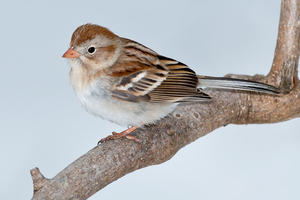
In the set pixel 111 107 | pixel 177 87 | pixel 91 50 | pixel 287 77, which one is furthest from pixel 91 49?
pixel 287 77

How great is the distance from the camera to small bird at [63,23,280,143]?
2660mm

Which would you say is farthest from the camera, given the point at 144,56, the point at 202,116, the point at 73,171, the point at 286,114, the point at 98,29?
the point at 286,114

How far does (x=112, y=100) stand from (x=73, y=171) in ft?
1.79

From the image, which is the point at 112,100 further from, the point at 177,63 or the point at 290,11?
the point at 290,11

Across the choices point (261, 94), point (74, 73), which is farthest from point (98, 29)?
point (261, 94)

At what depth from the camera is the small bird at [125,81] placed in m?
2.66

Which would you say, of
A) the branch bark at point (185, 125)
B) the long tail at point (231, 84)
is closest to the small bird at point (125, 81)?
the long tail at point (231, 84)

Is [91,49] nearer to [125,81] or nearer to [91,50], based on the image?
[91,50]

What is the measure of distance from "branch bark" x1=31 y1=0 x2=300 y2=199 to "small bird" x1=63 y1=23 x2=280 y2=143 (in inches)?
7.9

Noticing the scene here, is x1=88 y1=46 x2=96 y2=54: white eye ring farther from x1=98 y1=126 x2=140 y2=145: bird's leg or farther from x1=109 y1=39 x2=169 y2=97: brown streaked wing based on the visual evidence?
x1=98 y1=126 x2=140 y2=145: bird's leg

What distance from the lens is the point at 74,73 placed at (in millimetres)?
2754

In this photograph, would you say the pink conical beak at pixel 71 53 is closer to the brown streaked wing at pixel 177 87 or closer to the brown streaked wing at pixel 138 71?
the brown streaked wing at pixel 138 71

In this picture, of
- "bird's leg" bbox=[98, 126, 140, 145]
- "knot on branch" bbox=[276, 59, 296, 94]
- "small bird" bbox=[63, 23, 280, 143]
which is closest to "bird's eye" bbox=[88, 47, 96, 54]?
"small bird" bbox=[63, 23, 280, 143]

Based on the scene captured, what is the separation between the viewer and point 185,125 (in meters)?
3.22
